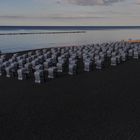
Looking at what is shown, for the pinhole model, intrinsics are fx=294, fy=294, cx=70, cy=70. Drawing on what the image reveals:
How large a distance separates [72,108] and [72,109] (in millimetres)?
206

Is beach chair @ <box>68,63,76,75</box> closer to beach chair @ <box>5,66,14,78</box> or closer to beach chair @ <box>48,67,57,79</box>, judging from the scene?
beach chair @ <box>48,67,57,79</box>

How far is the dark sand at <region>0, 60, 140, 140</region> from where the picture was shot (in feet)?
48.8

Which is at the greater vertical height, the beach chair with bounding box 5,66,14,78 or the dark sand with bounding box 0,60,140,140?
the beach chair with bounding box 5,66,14,78

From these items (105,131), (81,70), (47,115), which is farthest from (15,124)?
(81,70)

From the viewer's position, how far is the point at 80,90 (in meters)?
23.4

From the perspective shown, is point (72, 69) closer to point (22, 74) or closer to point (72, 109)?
point (22, 74)

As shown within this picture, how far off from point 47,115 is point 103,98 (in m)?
5.05

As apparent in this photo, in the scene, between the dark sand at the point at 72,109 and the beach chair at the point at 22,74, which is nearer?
the dark sand at the point at 72,109

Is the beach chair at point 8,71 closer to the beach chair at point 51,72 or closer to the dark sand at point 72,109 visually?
the dark sand at point 72,109

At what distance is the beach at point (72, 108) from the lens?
14.9 m

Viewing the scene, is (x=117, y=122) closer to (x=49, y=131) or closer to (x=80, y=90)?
(x=49, y=131)

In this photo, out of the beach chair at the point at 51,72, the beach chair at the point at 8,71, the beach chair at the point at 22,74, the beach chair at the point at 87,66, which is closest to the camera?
the beach chair at the point at 22,74

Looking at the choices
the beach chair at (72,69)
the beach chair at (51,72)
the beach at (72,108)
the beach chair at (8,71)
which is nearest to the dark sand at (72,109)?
the beach at (72,108)

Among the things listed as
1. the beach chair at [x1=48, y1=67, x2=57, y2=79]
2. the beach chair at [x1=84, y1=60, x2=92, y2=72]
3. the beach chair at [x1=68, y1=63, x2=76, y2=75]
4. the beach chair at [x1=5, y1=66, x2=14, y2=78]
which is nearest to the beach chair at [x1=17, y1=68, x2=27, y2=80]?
the beach chair at [x1=5, y1=66, x2=14, y2=78]
